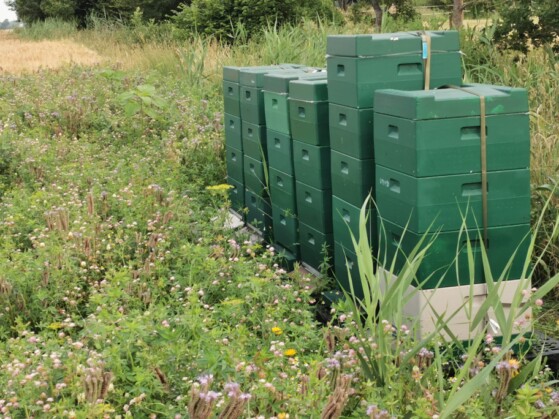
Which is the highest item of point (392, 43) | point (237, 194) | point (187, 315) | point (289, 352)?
point (392, 43)

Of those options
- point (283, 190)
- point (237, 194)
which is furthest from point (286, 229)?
point (237, 194)

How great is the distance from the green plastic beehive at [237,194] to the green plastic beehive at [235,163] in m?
0.05

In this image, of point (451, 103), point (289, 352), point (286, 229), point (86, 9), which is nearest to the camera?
point (289, 352)

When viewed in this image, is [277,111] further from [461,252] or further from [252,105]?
[461,252]

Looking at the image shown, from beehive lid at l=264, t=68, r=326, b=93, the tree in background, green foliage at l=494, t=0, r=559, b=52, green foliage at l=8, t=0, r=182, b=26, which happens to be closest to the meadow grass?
beehive lid at l=264, t=68, r=326, b=93

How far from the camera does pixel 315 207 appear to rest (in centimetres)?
582

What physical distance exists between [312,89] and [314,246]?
3.34 feet

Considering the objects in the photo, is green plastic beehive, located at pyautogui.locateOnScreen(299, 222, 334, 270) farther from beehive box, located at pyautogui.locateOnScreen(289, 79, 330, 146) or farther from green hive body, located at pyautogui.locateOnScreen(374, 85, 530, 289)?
green hive body, located at pyautogui.locateOnScreen(374, 85, 530, 289)

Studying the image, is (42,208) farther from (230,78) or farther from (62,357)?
(62,357)

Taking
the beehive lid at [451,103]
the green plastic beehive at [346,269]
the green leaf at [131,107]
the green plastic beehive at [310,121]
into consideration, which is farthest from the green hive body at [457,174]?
the green leaf at [131,107]

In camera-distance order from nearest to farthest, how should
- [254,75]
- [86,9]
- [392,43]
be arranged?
[392,43] < [254,75] < [86,9]

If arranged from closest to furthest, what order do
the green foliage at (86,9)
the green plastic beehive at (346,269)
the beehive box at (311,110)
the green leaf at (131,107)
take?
1. the green plastic beehive at (346,269)
2. the beehive box at (311,110)
3. the green leaf at (131,107)
4. the green foliage at (86,9)

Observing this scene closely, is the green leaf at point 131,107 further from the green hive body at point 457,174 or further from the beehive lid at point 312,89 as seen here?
the green hive body at point 457,174

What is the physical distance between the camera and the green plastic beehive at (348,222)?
16.8ft
